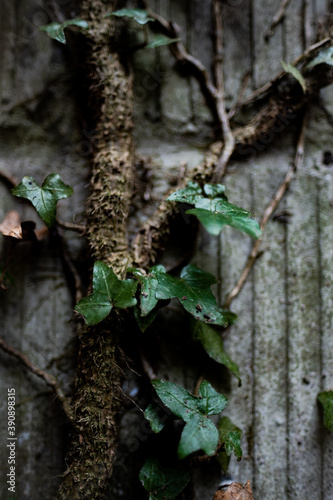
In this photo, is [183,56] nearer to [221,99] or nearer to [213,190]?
[221,99]

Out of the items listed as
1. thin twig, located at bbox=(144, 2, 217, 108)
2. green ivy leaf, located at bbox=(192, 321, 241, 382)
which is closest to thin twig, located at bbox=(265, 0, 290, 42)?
thin twig, located at bbox=(144, 2, 217, 108)

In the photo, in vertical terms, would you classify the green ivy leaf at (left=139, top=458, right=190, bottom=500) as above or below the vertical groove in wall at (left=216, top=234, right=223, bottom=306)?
below

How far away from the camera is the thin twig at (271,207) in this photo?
106 cm

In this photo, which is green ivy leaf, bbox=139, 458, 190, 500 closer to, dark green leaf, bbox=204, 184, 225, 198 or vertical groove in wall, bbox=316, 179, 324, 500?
vertical groove in wall, bbox=316, 179, 324, 500

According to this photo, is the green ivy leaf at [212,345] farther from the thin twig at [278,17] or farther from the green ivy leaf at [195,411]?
the thin twig at [278,17]

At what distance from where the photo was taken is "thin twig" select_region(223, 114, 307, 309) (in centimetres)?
106

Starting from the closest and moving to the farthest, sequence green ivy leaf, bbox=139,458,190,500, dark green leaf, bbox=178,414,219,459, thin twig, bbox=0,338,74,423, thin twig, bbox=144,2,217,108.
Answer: dark green leaf, bbox=178,414,219,459
green ivy leaf, bbox=139,458,190,500
thin twig, bbox=0,338,74,423
thin twig, bbox=144,2,217,108

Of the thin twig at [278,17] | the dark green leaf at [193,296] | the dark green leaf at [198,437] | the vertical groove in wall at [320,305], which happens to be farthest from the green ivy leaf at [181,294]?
the thin twig at [278,17]

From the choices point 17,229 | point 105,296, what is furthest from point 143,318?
point 17,229

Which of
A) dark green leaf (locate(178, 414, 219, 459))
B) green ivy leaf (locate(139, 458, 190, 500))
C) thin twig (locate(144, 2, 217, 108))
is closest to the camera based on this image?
dark green leaf (locate(178, 414, 219, 459))

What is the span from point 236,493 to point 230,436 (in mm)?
137

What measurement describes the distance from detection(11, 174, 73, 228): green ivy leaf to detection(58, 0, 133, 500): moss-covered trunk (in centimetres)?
10

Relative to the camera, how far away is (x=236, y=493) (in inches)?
35.1

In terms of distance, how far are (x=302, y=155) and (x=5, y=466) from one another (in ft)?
4.15
